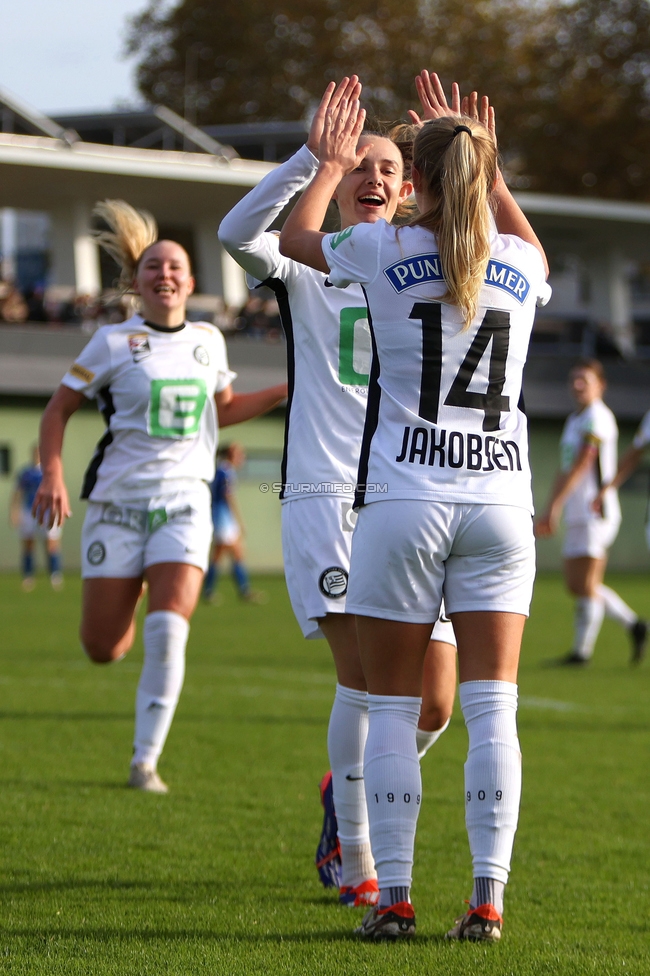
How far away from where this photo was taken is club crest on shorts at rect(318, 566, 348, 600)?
14.0ft

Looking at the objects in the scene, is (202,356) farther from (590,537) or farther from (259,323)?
(259,323)

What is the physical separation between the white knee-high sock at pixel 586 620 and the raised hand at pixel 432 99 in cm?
803

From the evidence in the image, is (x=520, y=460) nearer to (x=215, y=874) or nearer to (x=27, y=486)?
(x=215, y=874)

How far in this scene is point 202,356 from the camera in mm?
6320

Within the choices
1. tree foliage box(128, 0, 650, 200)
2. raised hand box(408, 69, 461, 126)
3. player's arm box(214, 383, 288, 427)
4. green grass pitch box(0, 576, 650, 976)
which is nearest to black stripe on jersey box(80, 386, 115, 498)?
player's arm box(214, 383, 288, 427)

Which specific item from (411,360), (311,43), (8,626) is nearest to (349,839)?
(411,360)

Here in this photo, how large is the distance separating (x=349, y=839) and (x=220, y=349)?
2.98 metres

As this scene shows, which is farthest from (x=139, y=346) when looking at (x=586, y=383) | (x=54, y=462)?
(x=586, y=383)

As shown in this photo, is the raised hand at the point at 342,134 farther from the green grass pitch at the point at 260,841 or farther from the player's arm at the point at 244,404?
the green grass pitch at the point at 260,841

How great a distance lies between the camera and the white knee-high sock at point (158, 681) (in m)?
6.12

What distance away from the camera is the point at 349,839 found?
4.19 meters

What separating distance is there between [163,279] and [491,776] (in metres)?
3.39

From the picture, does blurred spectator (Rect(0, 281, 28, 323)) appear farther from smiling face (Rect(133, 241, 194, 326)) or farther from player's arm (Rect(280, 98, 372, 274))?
player's arm (Rect(280, 98, 372, 274))

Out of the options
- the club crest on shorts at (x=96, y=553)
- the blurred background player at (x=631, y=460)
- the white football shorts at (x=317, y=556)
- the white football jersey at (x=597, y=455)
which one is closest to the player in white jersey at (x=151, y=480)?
the club crest on shorts at (x=96, y=553)
